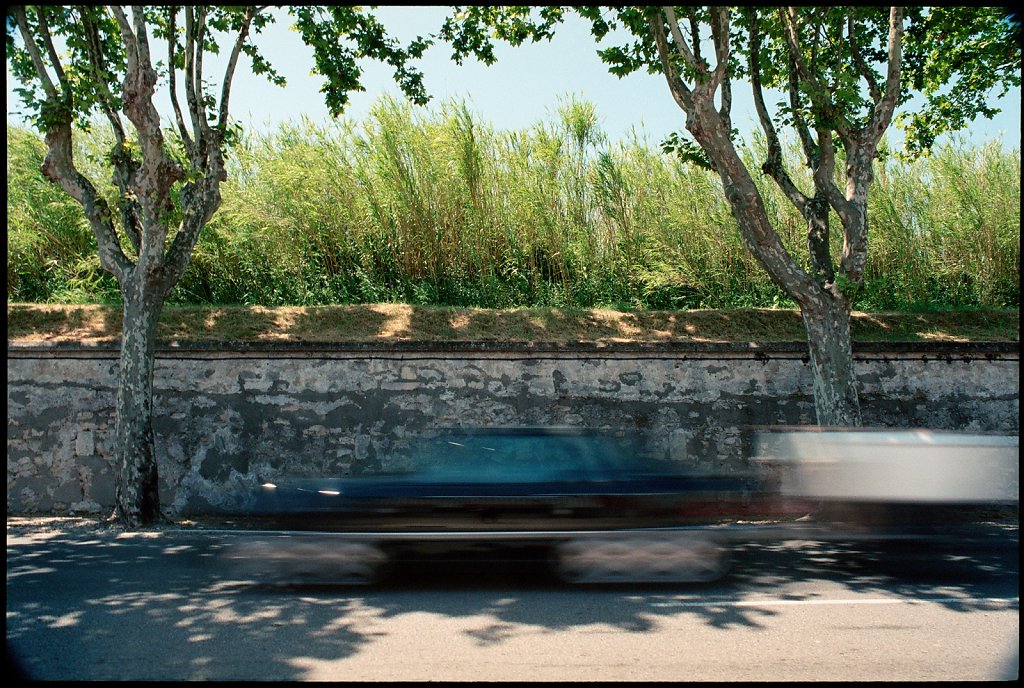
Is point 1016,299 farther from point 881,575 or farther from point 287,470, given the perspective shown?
point 287,470

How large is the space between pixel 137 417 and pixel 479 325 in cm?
550

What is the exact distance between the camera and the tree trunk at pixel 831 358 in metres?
10.9

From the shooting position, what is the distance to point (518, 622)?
5688mm

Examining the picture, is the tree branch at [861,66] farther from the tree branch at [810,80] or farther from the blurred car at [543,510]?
the blurred car at [543,510]

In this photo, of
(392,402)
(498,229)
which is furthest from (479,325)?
(498,229)

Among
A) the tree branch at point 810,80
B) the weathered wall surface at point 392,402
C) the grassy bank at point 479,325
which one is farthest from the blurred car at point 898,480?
the grassy bank at point 479,325

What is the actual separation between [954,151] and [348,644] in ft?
59.1

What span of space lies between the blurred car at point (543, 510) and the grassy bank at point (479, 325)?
19.5 ft

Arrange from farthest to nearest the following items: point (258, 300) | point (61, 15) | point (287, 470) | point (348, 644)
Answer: point (258, 300) → point (287, 470) → point (61, 15) → point (348, 644)

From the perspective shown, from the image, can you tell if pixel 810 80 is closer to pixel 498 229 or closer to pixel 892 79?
pixel 892 79

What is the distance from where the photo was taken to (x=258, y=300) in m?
16.2

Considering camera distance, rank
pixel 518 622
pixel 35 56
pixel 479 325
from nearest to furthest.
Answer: pixel 518 622 → pixel 35 56 → pixel 479 325

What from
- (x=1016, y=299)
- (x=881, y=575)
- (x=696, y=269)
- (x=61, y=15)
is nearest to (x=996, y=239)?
(x=1016, y=299)

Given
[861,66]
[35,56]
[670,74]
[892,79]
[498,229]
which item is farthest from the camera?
[498,229]
